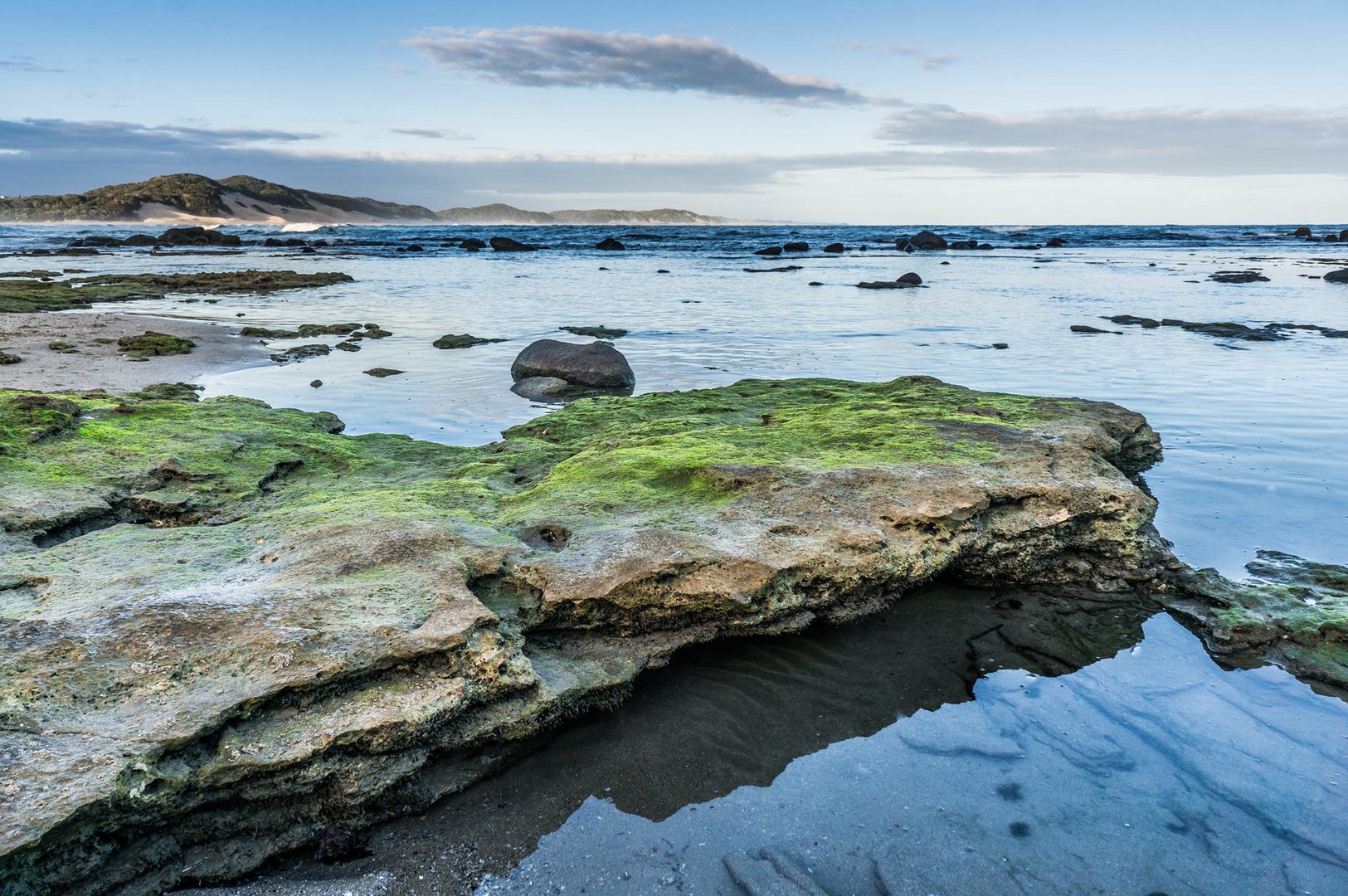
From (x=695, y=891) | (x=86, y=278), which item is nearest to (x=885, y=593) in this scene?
(x=695, y=891)

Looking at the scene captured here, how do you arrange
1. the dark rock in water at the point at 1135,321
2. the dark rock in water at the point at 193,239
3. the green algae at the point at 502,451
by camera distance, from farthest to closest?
the dark rock in water at the point at 193,239 < the dark rock in water at the point at 1135,321 < the green algae at the point at 502,451

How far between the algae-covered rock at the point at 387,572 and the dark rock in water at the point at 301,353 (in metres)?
7.44

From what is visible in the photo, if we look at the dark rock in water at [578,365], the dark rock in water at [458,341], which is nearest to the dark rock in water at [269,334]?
the dark rock in water at [458,341]

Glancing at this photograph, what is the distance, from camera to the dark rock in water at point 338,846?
365 centimetres

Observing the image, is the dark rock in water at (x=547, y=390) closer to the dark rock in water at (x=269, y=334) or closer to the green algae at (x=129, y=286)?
the dark rock in water at (x=269, y=334)

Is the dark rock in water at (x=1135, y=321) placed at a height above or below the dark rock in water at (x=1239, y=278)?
below

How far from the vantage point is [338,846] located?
368cm

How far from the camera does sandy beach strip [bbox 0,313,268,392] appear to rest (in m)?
12.9

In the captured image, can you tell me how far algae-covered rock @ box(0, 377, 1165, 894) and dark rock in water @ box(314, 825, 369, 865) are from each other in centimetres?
8

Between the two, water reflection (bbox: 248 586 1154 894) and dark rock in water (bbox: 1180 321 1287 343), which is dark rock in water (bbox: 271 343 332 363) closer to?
water reflection (bbox: 248 586 1154 894)

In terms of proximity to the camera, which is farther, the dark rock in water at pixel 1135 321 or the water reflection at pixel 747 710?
the dark rock in water at pixel 1135 321

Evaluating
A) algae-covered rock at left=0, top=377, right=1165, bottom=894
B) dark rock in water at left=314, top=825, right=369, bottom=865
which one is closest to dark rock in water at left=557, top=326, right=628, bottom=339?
algae-covered rock at left=0, top=377, right=1165, bottom=894

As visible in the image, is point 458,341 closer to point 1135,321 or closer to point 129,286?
point 1135,321

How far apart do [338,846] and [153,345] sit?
51.9 ft
